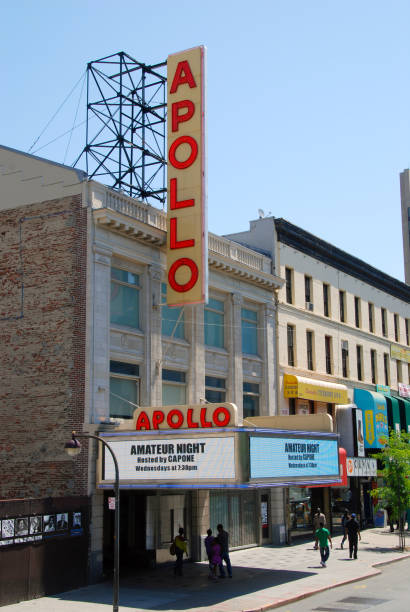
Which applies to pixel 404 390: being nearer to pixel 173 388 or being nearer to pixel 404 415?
pixel 404 415

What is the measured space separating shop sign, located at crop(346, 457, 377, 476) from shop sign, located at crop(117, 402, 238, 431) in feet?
55.9

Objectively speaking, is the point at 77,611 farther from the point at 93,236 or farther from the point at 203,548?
the point at 93,236

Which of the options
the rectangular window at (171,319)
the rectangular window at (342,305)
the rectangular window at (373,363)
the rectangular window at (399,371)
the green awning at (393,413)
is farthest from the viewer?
the rectangular window at (399,371)

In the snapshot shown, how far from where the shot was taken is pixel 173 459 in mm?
22828

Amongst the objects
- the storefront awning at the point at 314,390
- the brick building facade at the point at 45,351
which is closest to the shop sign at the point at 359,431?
the storefront awning at the point at 314,390

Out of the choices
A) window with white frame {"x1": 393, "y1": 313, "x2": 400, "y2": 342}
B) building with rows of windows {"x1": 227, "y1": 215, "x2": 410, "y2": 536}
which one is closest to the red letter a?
building with rows of windows {"x1": 227, "y1": 215, "x2": 410, "y2": 536}

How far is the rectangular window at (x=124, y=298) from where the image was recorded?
27.3 m

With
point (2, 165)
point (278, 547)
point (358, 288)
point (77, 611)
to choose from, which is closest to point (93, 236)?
point (2, 165)

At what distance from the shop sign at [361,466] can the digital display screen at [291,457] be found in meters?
10.1

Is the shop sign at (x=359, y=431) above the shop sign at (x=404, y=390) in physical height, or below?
below

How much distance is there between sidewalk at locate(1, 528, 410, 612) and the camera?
19938mm

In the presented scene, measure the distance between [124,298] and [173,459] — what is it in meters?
7.44

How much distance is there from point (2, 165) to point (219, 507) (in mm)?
16827

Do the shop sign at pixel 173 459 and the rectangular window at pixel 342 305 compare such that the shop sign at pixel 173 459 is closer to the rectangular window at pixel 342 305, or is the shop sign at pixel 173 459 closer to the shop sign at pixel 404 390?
the rectangular window at pixel 342 305
